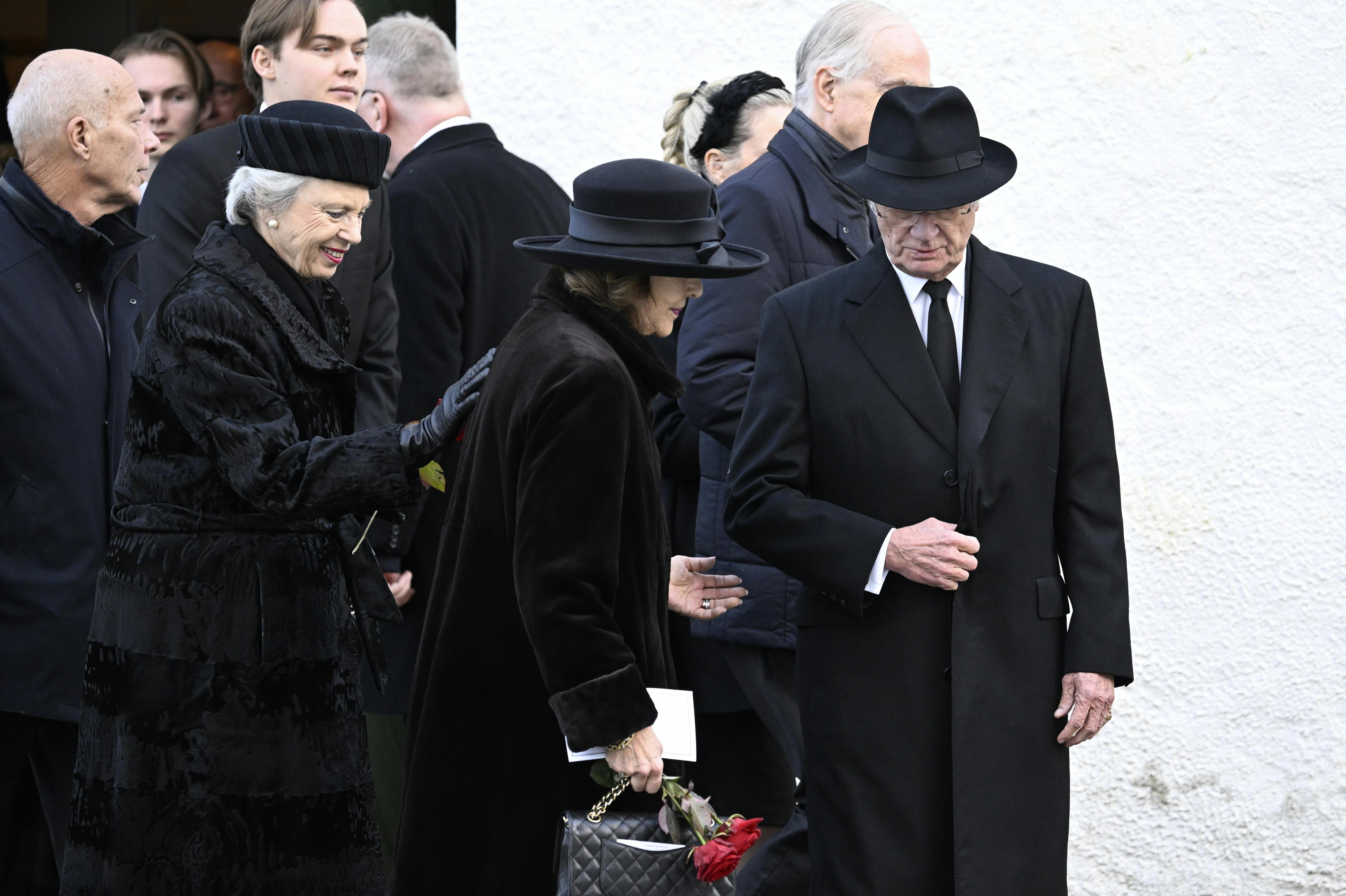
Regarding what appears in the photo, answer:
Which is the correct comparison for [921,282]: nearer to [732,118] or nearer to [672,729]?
[672,729]

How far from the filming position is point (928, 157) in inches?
122

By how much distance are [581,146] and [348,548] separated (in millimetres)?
2146

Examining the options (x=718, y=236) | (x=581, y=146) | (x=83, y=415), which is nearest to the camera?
(x=718, y=236)

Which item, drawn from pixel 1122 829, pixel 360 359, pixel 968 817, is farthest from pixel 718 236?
pixel 1122 829

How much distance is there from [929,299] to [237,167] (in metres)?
1.62

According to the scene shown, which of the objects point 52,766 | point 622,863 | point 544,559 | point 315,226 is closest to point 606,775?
point 622,863

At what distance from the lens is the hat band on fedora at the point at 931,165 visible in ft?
10.2

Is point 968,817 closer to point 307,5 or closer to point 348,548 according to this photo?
point 348,548

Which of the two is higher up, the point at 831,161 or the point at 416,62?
the point at 416,62

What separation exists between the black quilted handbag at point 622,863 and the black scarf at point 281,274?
3.60 feet

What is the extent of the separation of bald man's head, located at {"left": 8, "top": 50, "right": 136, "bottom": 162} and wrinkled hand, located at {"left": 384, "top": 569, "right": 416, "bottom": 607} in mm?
1369

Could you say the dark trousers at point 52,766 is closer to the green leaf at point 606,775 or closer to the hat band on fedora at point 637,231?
the green leaf at point 606,775

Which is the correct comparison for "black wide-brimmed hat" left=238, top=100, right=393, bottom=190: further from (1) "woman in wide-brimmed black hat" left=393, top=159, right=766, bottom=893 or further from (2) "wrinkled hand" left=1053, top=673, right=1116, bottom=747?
(2) "wrinkled hand" left=1053, top=673, right=1116, bottom=747

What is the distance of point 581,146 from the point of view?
16.2ft
